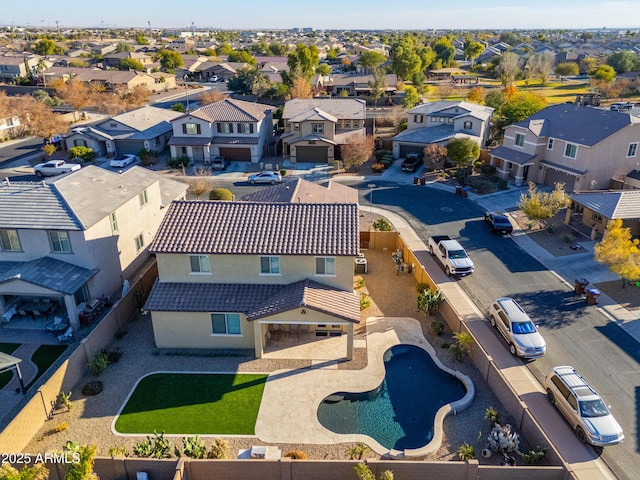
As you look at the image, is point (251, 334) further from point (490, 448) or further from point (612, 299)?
point (612, 299)

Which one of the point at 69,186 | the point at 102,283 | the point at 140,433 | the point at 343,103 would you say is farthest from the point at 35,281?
the point at 343,103

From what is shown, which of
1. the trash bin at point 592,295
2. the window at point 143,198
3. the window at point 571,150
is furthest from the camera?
the window at point 571,150

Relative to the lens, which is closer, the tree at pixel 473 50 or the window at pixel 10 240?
the window at pixel 10 240

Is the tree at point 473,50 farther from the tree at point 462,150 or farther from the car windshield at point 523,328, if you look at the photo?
the car windshield at point 523,328

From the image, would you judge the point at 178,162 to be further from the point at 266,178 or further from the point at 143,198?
the point at 143,198

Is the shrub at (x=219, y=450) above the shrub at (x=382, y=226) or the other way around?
the other way around

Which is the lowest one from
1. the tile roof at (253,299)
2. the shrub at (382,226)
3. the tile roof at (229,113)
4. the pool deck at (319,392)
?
the pool deck at (319,392)

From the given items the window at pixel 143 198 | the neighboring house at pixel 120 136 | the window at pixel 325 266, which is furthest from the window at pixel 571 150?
the neighboring house at pixel 120 136
